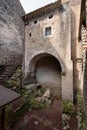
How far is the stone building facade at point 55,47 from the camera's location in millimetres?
8133

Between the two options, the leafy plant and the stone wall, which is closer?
the leafy plant

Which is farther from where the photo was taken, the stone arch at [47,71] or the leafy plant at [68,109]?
the stone arch at [47,71]

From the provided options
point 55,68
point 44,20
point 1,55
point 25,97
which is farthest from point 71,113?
point 1,55

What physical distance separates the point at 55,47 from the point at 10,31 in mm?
5587

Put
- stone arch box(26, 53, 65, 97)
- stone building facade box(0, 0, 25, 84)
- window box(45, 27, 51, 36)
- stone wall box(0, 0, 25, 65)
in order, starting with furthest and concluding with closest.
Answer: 1. stone wall box(0, 0, 25, 65)
2. stone building facade box(0, 0, 25, 84)
3. stone arch box(26, 53, 65, 97)
4. window box(45, 27, 51, 36)

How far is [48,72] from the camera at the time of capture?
1035 cm

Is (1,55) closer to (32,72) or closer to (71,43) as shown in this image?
(32,72)

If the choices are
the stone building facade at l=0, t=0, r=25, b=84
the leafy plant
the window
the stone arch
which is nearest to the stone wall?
the stone building facade at l=0, t=0, r=25, b=84

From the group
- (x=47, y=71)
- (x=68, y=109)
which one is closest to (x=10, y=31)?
(x=47, y=71)

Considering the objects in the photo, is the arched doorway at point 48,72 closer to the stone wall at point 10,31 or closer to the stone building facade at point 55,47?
the stone building facade at point 55,47

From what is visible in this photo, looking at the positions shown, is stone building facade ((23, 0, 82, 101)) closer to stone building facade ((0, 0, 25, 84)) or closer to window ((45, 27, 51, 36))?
window ((45, 27, 51, 36))

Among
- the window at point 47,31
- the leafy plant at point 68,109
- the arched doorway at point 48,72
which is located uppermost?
the window at point 47,31

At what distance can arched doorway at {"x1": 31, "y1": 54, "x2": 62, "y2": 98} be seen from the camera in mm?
9844

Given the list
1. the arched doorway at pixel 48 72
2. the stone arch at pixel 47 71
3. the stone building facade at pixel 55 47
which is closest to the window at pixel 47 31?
the stone building facade at pixel 55 47
